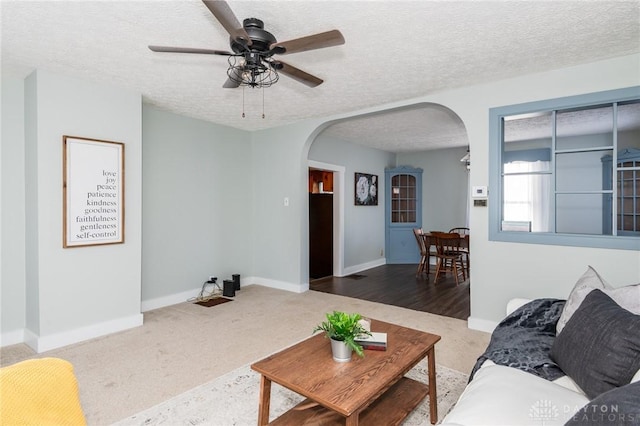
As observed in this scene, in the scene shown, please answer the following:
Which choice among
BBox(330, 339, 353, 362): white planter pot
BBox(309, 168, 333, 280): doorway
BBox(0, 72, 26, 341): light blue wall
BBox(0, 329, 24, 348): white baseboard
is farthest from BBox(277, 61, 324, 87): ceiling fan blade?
BBox(309, 168, 333, 280): doorway

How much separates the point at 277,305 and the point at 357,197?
2.97m

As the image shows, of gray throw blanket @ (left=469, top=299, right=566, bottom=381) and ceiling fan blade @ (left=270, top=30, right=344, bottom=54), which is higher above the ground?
ceiling fan blade @ (left=270, top=30, right=344, bottom=54)

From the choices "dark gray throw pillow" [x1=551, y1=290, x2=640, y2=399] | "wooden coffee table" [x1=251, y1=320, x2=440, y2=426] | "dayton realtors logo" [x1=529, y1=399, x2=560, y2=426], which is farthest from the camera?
"wooden coffee table" [x1=251, y1=320, x2=440, y2=426]

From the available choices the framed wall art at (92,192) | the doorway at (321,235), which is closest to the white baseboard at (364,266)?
the doorway at (321,235)

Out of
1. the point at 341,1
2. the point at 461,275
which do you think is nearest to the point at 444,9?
the point at 341,1

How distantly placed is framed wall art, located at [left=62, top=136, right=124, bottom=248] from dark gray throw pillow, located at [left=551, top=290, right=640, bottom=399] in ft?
12.2

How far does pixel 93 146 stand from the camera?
127 inches

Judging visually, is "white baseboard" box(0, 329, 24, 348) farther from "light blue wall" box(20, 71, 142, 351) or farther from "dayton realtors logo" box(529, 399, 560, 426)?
"dayton realtors logo" box(529, 399, 560, 426)

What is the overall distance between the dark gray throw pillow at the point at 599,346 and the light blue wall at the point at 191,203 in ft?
13.4

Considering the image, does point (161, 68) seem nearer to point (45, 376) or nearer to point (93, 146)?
point (93, 146)

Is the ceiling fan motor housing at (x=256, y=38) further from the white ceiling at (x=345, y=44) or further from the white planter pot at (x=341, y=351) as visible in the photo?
the white planter pot at (x=341, y=351)

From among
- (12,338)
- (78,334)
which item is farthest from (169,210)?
(12,338)

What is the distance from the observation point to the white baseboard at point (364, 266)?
6.28 metres

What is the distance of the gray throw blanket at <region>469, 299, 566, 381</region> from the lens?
1.65m
